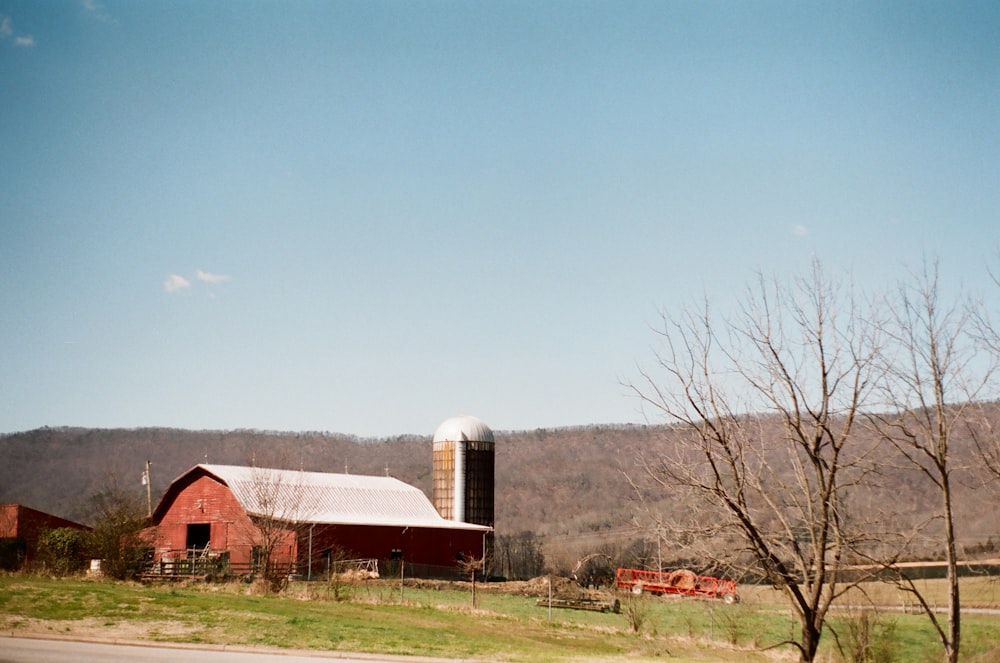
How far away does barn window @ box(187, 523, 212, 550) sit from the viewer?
46094mm

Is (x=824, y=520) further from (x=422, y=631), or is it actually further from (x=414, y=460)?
(x=414, y=460)

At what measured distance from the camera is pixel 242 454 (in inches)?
5605

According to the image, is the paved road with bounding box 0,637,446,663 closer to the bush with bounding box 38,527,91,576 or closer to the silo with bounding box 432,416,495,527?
the bush with bounding box 38,527,91,576

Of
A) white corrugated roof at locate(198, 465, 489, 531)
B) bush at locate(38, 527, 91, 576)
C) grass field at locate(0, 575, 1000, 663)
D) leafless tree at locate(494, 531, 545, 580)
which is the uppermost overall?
white corrugated roof at locate(198, 465, 489, 531)

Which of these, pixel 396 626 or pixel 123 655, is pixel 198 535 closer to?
pixel 396 626

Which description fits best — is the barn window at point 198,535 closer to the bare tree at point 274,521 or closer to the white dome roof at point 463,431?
the bare tree at point 274,521

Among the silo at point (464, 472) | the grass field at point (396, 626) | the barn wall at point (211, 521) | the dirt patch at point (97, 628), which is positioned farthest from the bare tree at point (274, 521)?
the silo at point (464, 472)

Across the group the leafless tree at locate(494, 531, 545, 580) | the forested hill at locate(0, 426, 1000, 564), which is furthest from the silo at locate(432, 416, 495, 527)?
the forested hill at locate(0, 426, 1000, 564)

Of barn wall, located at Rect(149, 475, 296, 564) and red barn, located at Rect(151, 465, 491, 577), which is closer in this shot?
red barn, located at Rect(151, 465, 491, 577)

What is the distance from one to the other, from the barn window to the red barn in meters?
0.05

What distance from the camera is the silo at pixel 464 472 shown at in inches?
2078

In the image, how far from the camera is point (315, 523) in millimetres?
41781

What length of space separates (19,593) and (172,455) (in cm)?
12924

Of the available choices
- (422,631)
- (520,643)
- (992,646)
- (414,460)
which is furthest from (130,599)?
(414,460)
